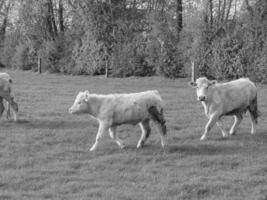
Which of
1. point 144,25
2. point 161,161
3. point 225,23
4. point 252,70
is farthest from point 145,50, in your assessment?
point 161,161

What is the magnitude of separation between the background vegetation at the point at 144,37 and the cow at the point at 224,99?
1486cm

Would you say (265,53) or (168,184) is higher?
(265,53)

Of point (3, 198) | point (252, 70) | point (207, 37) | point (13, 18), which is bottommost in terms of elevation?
point (3, 198)

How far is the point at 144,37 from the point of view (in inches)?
1323

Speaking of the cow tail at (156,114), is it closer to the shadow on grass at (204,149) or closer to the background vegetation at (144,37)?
the shadow on grass at (204,149)

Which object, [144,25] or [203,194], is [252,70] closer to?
[144,25]

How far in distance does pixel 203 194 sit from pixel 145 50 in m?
25.8

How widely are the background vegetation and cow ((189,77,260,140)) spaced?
14859 millimetres

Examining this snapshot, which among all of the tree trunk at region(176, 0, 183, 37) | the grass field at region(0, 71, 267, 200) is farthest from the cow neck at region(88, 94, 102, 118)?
the tree trunk at region(176, 0, 183, 37)

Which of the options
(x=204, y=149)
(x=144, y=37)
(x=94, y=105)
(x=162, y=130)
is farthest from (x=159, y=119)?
(x=144, y=37)

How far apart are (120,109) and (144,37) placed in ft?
77.6

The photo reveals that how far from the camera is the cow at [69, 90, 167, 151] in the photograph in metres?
10.4

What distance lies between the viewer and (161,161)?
9.46 meters

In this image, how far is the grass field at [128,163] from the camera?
7504mm
